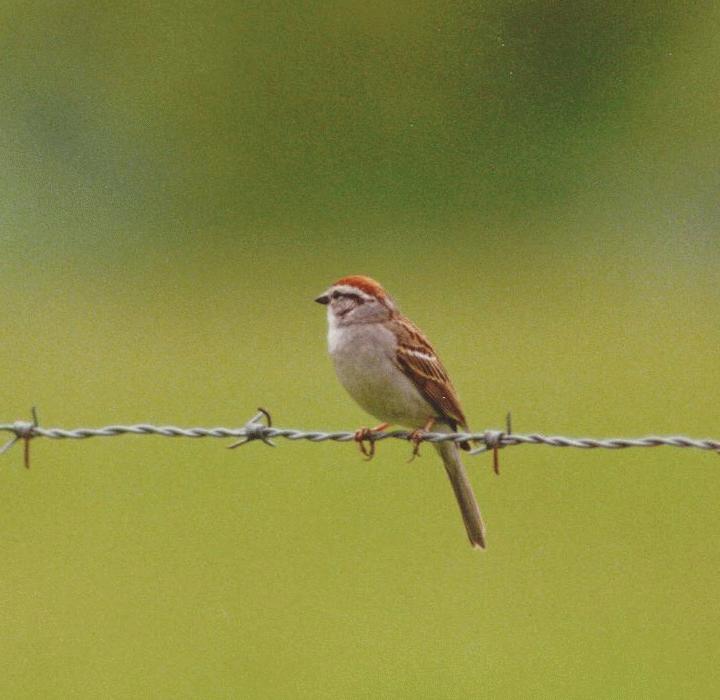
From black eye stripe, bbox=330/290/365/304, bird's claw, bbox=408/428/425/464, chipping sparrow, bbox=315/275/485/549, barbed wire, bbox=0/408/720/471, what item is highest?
black eye stripe, bbox=330/290/365/304

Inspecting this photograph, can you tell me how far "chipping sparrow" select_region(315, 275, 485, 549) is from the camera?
22.5 feet

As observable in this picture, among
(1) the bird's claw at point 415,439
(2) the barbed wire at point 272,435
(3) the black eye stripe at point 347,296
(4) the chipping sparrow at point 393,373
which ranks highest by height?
(3) the black eye stripe at point 347,296

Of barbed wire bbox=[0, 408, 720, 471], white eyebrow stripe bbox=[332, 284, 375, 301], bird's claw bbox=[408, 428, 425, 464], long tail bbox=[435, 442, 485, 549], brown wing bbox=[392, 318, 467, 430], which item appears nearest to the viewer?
barbed wire bbox=[0, 408, 720, 471]

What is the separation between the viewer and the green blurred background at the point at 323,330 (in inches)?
388

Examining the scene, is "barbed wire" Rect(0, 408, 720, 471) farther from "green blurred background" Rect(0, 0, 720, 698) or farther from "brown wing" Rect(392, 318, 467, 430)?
"green blurred background" Rect(0, 0, 720, 698)

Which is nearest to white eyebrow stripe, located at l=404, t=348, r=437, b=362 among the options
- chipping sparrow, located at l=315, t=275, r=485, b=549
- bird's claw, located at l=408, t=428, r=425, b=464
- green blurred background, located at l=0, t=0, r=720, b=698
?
chipping sparrow, located at l=315, t=275, r=485, b=549

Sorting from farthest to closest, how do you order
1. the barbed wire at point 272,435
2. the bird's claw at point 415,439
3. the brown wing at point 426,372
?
the brown wing at point 426,372, the bird's claw at point 415,439, the barbed wire at point 272,435

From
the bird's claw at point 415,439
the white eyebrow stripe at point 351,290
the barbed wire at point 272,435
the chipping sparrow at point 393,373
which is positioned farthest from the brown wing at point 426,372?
the barbed wire at point 272,435

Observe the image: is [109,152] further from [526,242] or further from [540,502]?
[540,502]

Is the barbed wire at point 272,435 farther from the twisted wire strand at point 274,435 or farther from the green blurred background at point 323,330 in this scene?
the green blurred background at point 323,330

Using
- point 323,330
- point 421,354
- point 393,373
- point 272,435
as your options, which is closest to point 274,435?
point 272,435

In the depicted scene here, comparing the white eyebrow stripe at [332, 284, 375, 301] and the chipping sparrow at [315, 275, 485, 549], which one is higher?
the white eyebrow stripe at [332, 284, 375, 301]

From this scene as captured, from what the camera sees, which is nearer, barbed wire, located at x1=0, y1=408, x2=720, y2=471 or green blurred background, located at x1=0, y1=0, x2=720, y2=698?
barbed wire, located at x1=0, y1=408, x2=720, y2=471

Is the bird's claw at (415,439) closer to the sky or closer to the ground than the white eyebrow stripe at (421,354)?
closer to the ground
